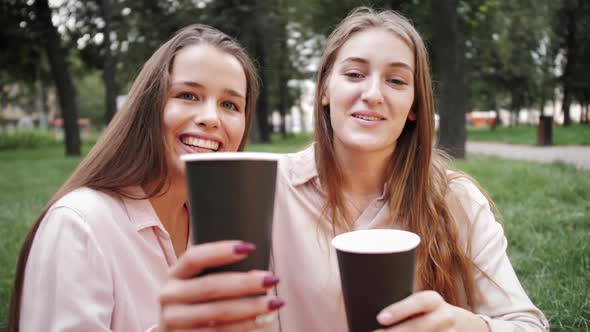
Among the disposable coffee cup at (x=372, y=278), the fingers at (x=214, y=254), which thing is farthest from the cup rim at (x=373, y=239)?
the fingers at (x=214, y=254)

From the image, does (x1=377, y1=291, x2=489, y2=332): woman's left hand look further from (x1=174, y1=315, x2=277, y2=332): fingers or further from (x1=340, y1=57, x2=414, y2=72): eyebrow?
(x1=340, y1=57, x2=414, y2=72): eyebrow

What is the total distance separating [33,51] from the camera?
17547 millimetres

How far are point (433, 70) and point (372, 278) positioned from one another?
13632 mm

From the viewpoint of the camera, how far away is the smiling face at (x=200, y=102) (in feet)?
5.84

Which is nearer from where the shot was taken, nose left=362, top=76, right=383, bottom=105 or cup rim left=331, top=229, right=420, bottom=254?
cup rim left=331, top=229, right=420, bottom=254

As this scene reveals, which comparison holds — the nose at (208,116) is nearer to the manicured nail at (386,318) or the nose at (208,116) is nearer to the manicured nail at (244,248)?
the manicured nail at (244,248)

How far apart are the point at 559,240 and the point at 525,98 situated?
3693 cm

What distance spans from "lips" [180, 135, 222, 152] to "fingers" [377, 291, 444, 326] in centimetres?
105

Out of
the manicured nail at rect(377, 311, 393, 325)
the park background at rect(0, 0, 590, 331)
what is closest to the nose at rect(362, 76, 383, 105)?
the manicured nail at rect(377, 311, 393, 325)

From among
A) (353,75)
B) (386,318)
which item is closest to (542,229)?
(353,75)

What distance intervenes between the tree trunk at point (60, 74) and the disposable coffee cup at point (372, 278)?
607 inches

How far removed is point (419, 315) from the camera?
1100 millimetres

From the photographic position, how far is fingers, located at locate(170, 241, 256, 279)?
36.2 inches

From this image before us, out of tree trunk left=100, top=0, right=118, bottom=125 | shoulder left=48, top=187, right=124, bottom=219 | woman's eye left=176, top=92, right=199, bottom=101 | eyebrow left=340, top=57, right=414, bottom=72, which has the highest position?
tree trunk left=100, top=0, right=118, bottom=125
